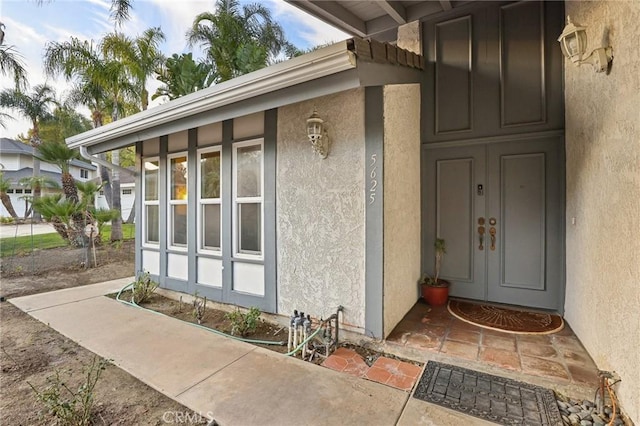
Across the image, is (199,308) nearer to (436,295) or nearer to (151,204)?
(151,204)

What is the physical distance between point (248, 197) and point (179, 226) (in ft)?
5.82

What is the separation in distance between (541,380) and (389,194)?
206cm

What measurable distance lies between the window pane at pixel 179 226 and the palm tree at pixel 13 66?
28.1 feet

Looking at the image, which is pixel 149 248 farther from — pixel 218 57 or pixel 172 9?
pixel 172 9

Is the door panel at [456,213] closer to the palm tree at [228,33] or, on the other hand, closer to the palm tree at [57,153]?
the palm tree at [228,33]

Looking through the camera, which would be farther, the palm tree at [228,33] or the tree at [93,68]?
the palm tree at [228,33]

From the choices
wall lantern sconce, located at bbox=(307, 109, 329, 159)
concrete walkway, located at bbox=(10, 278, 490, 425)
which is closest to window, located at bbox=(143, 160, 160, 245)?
concrete walkway, located at bbox=(10, 278, 490, 425)

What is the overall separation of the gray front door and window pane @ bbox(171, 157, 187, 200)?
3.98m

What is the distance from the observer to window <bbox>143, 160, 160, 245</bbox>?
5.41 metres

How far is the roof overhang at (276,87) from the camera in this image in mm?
2539

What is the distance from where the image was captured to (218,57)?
9.70 meters

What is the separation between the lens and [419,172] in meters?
4.24

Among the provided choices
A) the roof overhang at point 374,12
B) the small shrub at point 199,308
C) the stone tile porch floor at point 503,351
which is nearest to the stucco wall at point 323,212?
the stone tile porch floor at point 503,351

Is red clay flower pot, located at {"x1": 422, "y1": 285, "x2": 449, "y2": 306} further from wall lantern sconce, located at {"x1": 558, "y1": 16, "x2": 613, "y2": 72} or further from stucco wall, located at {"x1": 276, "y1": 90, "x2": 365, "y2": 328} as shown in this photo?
wall lantern sconce, located at {"x1": 558, "y1": 16, "x2": 613, "y2": 72}
